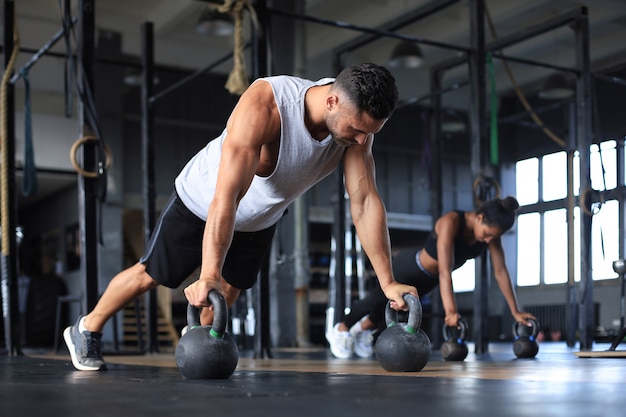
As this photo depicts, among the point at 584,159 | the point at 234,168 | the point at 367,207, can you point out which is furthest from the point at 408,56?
the point at 234,168

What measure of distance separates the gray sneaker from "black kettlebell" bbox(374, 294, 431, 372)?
0.95 metres

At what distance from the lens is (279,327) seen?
27.0 ft

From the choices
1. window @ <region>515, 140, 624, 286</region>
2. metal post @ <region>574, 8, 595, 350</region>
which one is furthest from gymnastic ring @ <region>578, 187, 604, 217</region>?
window @ <region>515, 140, 624, 286</region>

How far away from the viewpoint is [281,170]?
2344mm

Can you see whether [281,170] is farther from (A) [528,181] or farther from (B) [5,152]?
(A) [528,181]

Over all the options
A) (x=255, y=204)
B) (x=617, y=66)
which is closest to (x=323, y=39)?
(x=617, y=66)

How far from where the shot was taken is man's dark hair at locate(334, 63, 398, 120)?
212 cm

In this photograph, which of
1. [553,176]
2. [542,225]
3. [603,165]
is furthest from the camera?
[542,225]

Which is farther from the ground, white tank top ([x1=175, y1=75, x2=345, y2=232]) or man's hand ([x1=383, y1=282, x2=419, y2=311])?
white tank top ([x1=175, y1=75, x2=345, y2=232])

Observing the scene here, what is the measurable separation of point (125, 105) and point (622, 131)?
8.88m

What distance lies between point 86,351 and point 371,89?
4.34 feet

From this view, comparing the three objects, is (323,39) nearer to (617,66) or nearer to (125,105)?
(125,105)

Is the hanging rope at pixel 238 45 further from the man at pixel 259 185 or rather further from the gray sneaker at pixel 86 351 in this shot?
the gray sneaker at pixel 86 351

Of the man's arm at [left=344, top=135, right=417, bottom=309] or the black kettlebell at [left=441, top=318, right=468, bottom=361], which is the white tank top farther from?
the black kettlebell at [left=441, top=318, right=468, bottom=361]
